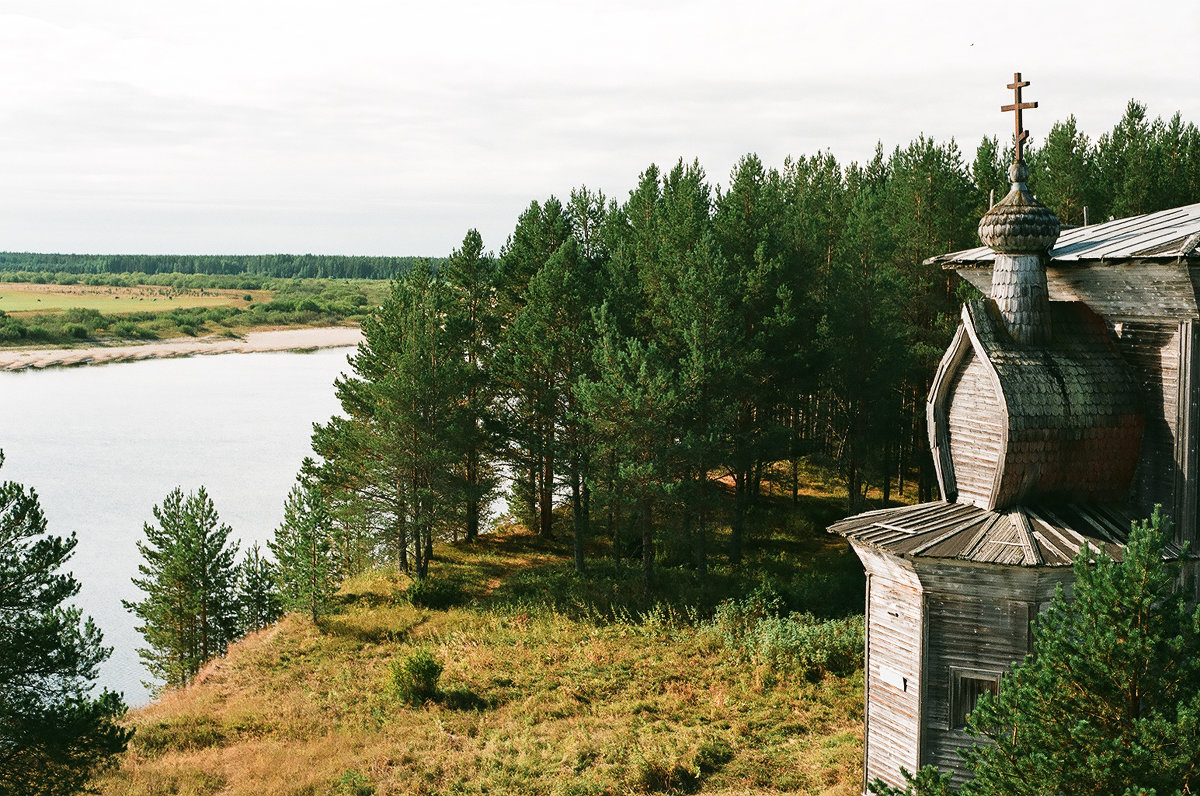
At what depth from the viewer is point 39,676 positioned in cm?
1491

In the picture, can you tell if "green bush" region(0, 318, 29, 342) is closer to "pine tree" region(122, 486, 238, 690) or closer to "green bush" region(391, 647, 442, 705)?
"pine tree" region(122, 486, 238, 690)

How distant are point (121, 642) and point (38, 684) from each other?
50.0ft

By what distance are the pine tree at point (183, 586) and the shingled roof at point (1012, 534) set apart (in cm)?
2002

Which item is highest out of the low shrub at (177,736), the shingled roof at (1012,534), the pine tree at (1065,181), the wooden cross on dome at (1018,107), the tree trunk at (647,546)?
the pine tree at (1065,181)

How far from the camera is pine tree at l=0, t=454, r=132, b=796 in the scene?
14.0 meters

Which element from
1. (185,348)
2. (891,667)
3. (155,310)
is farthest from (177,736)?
(155,310)

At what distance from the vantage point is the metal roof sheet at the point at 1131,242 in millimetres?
10477

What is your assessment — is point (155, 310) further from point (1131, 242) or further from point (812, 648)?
point (1131, 242)

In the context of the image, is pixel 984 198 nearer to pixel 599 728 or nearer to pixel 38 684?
pixel 599 728

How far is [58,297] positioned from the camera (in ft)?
467

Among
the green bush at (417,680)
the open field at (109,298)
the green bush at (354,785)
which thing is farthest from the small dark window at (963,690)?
the open field at (109,298)

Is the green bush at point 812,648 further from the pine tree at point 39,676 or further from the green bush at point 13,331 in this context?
the green bush at point 13,331

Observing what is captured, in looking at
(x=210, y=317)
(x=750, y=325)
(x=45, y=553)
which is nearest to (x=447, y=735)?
(x=45, y=553)

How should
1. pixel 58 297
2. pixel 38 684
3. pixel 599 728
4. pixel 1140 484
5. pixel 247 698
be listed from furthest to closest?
pixel 58 297
pixel 247 698
pixel 599 728
pixel 38 684
pixel 1140 484
